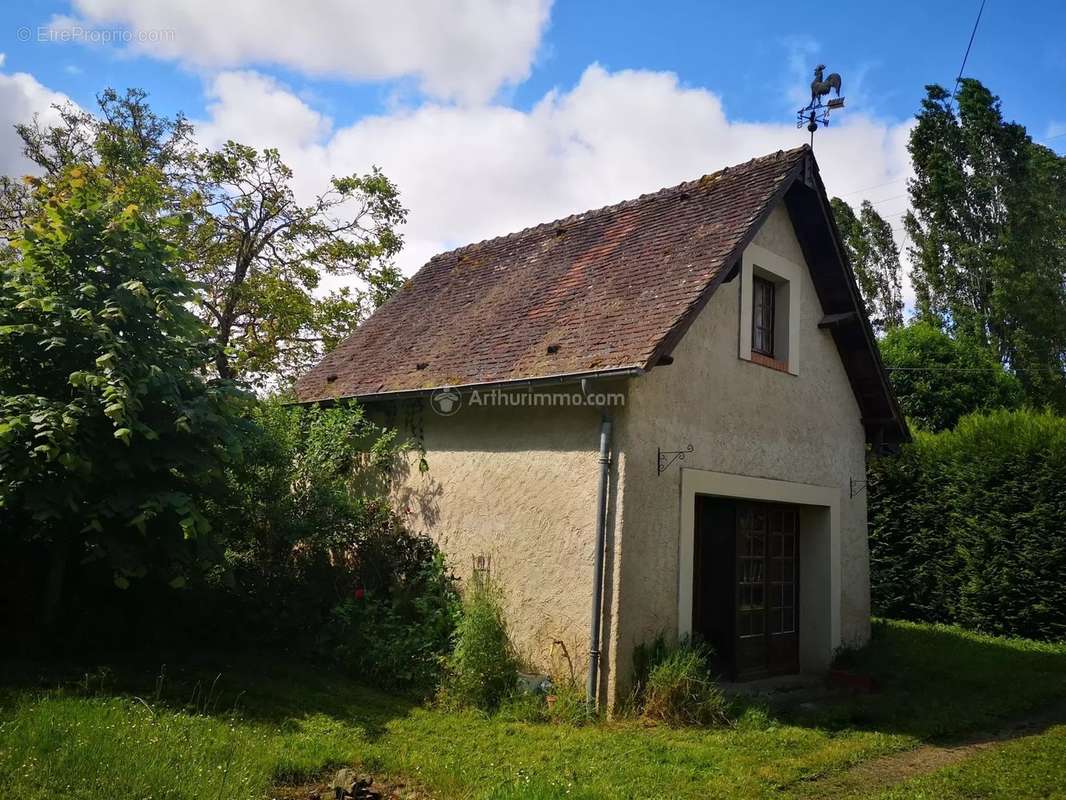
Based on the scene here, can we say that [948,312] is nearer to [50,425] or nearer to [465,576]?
[465,576]

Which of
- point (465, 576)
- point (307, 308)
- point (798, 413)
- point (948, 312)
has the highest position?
point (948, 312)

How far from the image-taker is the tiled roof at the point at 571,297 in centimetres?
812

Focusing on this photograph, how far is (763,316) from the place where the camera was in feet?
33.6

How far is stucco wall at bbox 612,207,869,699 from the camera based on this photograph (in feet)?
25.0

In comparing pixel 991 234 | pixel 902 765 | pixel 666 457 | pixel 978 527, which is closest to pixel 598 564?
pixel 666 457

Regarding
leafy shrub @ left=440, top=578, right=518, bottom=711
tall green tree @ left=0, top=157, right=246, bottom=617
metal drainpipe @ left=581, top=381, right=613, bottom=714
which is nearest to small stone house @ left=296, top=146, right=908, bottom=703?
metal drainpipe @ left=581, top=381, right=613, bottom=714

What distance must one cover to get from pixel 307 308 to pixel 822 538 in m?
13.5

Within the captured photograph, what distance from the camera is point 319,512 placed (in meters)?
9.23

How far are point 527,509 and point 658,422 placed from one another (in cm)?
171

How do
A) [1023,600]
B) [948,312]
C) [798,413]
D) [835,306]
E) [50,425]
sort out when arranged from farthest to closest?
[948,312] → [1023,600] → [835,306] → [798,413] → [50,425]

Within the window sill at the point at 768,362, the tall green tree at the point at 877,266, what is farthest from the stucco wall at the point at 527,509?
the tall green tree at the point at 877,266

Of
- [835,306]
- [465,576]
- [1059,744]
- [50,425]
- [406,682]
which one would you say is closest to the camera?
[50,425]

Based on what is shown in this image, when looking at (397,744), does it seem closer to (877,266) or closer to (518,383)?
(518,383)

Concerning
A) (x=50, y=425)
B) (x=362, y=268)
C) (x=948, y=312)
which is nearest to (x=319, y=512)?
(x=50, y=425)
